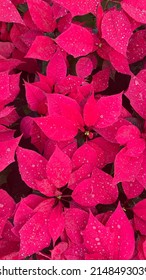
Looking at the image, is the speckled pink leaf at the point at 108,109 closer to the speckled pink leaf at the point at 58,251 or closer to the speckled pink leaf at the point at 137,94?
the speckled pink leaf at the point at 137,94

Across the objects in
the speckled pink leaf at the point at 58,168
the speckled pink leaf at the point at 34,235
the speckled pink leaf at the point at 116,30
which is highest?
the speckled pink leaf at the point at 116,30

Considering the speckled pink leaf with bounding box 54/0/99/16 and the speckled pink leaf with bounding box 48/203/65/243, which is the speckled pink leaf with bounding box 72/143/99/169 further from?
the speckled pink leaf with bounding box 54/0/99/16

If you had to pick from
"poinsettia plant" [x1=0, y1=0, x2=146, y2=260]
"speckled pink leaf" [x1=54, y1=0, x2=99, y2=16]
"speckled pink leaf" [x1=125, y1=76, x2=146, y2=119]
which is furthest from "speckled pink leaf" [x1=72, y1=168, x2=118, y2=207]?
"speckled pink leaf" [x1=54, y1=0, x2=99, y2=16]

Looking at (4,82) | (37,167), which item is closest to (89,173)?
(37,167)

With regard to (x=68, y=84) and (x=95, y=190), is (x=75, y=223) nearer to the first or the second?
(x=95, y=190)

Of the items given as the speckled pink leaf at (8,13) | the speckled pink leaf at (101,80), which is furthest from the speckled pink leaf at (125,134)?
the speckled pink leaf at (8,13)

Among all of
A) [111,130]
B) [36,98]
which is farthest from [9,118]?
[111,130]

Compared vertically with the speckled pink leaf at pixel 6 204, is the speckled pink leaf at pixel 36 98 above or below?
above
